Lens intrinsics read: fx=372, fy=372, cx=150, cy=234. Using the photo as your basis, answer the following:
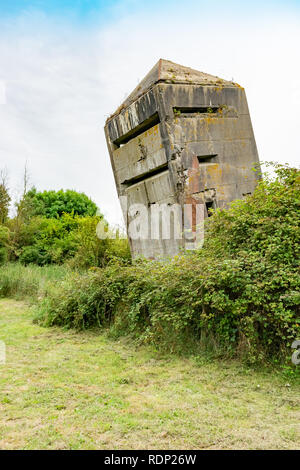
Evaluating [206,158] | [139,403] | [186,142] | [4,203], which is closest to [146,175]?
[186,142]

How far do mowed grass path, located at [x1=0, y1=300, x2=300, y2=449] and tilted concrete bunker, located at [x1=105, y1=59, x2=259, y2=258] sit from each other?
4423mm

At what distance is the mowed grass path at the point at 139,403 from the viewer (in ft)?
9.12

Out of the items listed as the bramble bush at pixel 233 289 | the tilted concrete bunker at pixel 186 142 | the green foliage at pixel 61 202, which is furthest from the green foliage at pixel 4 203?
the bramble bush at pixel 233 289

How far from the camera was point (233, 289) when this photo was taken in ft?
14.7

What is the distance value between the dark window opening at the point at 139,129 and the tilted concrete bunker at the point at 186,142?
1.1 inches

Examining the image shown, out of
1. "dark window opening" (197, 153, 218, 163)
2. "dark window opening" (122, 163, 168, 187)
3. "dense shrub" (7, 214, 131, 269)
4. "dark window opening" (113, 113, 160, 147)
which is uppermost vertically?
"dark window opening" (113, 113, 160, 147)

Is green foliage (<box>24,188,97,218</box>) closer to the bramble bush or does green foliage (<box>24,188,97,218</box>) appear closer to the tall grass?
the tall grass

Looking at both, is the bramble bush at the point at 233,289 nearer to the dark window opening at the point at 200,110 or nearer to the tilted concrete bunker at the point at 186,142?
the tilted concrete bunker at the point at 186,142

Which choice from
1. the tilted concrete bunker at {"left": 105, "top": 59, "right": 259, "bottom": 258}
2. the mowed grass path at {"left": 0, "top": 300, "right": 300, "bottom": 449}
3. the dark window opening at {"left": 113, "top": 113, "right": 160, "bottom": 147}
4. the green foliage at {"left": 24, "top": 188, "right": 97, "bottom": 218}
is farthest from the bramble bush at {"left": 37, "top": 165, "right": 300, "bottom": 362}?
the green foliage at {"left": 24, "top": 188, "right": 97, "bottom": 218}

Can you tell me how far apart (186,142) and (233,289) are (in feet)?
17.7

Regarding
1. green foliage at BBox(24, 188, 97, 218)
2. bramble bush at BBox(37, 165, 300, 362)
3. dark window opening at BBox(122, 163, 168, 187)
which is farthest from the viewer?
green foliage at BBox(24, 188, 97, 218)

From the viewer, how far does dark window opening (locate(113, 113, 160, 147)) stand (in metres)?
9.57

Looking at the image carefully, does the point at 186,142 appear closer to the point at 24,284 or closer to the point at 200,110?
the point at 200,110

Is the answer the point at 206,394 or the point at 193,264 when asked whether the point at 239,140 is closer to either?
the point at 193,264
